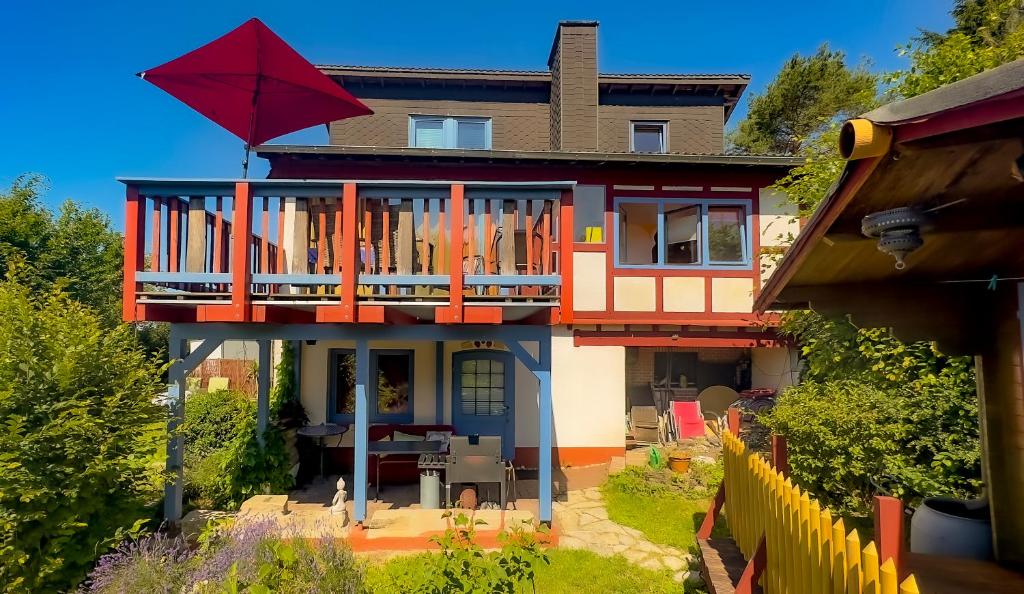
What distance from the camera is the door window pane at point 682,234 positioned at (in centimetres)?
957

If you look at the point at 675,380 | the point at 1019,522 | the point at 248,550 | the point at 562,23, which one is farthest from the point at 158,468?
the point at 675,380

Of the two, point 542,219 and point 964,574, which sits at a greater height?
point 542,219

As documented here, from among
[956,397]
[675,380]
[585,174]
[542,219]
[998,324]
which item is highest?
[585,174]

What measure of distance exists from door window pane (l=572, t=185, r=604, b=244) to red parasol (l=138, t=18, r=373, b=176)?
4.27 meters

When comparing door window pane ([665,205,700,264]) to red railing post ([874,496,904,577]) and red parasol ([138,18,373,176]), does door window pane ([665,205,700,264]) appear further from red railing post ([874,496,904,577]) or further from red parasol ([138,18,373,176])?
red railing post ([874,496,904,577])

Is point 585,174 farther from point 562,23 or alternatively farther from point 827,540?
point 827,540

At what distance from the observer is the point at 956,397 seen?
5086mm

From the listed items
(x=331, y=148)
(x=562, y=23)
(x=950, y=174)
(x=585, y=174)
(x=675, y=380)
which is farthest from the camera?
(x=675, y=380)

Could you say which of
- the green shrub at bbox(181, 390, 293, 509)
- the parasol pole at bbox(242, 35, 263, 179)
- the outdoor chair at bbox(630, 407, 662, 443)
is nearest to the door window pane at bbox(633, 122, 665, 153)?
the outdoor chair at bbox(630, 407, 662, 443)

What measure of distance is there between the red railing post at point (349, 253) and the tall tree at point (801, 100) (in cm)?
2093

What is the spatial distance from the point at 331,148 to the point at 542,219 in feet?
16.6

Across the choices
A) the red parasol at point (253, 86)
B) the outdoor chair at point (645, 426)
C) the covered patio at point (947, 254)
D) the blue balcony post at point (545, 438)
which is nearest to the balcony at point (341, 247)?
the blue balcony post at point (545, 438)

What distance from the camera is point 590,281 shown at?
9.36 m

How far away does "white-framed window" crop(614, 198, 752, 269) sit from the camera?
9438 millimetres
